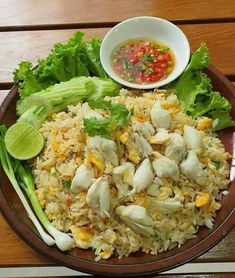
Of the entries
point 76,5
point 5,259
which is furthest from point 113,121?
point 76,5

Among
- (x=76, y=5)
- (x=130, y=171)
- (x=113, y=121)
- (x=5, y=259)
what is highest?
(x=76, y=5)

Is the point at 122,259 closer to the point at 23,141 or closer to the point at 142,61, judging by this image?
the point at 23,141

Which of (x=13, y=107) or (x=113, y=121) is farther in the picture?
(x=13, y=107)

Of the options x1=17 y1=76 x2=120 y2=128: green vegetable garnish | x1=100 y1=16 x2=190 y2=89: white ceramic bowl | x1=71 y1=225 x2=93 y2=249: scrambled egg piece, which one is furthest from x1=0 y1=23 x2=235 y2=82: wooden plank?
x1=71 y1=225 x2=93 y2=249: scrambled egg piece

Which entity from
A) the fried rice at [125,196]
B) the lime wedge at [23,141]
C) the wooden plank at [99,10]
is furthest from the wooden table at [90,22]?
the fried rice at [125,196]

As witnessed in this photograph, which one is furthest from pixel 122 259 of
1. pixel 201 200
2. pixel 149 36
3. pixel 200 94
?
pixel 149 36

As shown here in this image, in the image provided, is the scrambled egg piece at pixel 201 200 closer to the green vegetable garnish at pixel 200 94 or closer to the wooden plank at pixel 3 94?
the green vegetable garnish at pixel 200 94

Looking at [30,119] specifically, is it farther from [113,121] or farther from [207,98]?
[207,98]
